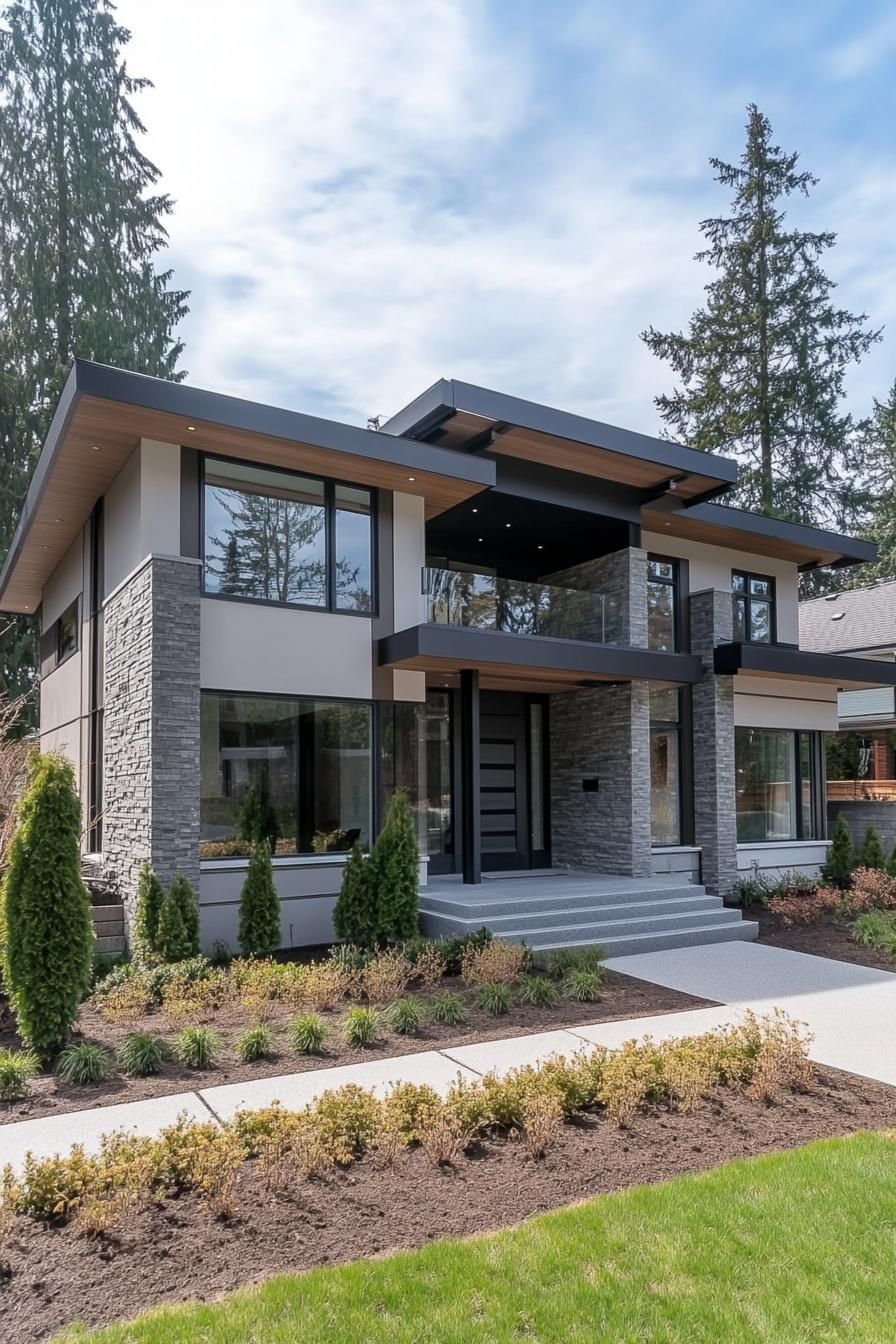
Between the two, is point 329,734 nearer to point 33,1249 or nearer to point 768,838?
point 33,1249

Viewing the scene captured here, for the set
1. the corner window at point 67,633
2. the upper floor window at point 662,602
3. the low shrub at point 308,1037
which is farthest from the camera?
the upper floor window at point 662,602

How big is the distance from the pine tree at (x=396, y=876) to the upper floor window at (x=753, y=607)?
27.0 feet

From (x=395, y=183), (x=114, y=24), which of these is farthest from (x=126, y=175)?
(x=395, y=183)

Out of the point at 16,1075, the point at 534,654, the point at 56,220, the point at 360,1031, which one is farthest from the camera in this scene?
the point at 56,220

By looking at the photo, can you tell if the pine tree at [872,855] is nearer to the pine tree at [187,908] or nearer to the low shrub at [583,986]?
the low shrub at [583,986]

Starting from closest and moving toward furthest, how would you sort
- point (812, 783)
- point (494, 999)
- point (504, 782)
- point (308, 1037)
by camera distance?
1. point (308, 1037)
2. point (494, 999)
3. point (504, 782)
4. point (812, 783)

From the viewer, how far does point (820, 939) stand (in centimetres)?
1027

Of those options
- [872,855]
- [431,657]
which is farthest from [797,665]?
[431,657]

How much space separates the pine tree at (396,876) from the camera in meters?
8.85

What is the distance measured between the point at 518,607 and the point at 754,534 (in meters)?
4.73

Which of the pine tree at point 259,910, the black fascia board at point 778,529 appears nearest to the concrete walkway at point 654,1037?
the pine tree at point 259,910

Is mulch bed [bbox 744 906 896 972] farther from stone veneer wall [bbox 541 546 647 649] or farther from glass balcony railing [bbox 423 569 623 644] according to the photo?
glass balcony railing [bbox 423 569 623 644]

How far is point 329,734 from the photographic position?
32.4ft

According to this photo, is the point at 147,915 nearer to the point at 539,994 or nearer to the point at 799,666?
the point at 539,994
